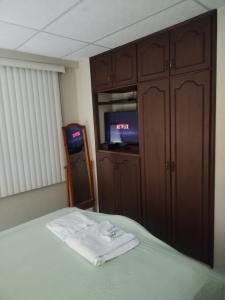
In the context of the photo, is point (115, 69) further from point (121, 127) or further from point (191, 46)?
point (191, 46)

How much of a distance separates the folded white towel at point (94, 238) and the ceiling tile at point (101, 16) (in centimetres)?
164

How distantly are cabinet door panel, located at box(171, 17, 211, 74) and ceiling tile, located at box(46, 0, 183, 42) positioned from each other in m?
0.38

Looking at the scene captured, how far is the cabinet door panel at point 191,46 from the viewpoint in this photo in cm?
180

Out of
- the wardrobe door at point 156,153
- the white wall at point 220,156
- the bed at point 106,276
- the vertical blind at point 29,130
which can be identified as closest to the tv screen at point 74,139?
the vertical blind at point 29,130

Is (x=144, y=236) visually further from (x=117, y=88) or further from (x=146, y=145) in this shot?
(x=117, y=88)

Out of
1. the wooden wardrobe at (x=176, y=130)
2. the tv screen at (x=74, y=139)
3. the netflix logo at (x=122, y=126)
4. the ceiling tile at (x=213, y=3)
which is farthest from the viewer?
the tv screen at (x=74, y=139)

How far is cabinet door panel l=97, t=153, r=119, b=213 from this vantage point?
2850mm

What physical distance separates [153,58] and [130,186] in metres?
1.47

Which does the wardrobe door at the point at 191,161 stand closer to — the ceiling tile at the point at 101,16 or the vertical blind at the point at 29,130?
the ceiling tile at the point at 101,16

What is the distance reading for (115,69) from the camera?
2.60 meters

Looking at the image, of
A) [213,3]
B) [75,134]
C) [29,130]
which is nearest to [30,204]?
[29,130]

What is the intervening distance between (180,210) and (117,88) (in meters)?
1.58

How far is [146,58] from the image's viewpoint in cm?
226

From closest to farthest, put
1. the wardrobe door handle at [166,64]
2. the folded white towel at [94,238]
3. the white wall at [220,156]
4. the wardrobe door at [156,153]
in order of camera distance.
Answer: the folded white towel at [94,238] < the white wall at [220,156] < the wardrobe door handle at [166,64] < the wardrobe door at [156,153]
